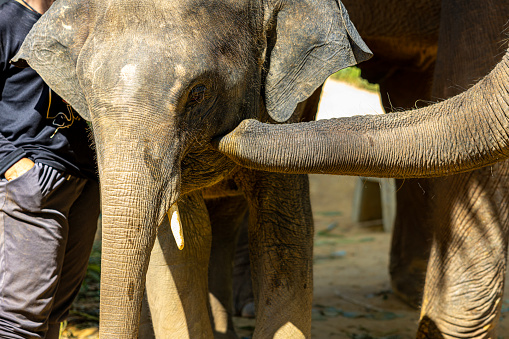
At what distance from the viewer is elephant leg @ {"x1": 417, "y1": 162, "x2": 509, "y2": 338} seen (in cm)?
293

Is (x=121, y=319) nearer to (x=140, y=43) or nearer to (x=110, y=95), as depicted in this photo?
(x=110, y=95)

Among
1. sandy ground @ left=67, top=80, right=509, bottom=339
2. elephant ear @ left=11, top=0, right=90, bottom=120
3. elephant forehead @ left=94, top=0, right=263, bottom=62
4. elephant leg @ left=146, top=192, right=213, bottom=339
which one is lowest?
sandy ground @ left=67, top=80, right=509, bottom=339

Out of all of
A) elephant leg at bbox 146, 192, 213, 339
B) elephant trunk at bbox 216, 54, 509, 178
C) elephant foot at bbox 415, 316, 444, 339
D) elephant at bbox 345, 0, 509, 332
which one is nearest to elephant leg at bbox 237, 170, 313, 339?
elephant leg at bbox 146, 192, 213, 339

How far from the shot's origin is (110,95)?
2.04m

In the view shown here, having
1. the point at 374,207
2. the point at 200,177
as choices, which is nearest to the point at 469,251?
the point at 200,177

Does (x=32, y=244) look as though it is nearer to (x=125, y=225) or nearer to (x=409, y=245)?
(x=125, y=225)

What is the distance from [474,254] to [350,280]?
2.33m

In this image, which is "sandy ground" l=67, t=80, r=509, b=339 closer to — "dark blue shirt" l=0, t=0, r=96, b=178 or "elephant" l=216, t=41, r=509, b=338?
"elephant" l=216, t=41, r=509, b=338

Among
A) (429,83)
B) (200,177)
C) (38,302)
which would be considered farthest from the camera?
(429,83)

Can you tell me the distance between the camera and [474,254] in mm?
2947

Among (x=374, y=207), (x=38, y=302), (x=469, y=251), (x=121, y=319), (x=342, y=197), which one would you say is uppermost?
(x=121, y=319)

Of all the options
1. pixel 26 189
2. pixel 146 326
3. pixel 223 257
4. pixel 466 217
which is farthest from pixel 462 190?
pixel 26 189

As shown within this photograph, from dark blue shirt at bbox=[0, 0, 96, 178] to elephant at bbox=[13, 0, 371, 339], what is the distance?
0.50 ft

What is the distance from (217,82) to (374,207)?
5.53 meters
